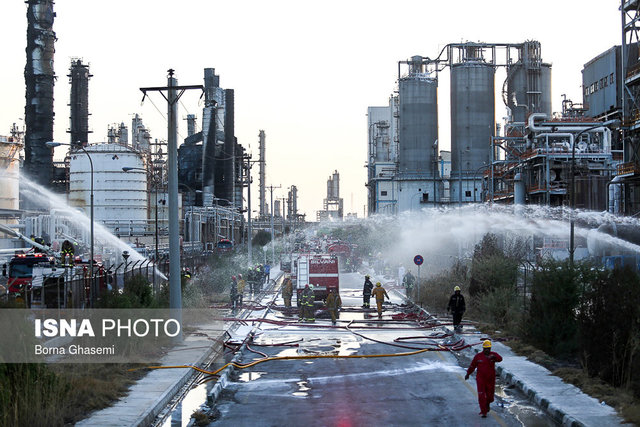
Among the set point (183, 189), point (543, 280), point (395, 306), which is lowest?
point (395, 306)

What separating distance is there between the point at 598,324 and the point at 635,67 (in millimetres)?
31216

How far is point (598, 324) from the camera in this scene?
1494cm

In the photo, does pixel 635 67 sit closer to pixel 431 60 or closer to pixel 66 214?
pixel 66 214

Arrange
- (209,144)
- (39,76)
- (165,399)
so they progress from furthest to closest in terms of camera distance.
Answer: (209,144) < (39,76) < (165,399)

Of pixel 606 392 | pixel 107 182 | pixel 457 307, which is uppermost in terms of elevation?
pixel 107 182

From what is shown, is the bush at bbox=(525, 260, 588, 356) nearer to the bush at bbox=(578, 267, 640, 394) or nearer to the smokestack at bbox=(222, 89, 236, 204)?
the bush at bbox=(578, 267, 640, 394)

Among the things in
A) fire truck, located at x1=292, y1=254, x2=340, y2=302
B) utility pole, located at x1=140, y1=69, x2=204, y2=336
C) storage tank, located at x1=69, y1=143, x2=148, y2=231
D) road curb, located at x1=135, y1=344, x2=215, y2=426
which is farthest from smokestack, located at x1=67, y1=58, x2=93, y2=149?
road curb, located at x1=135, y1=344, x2=215, y2=426

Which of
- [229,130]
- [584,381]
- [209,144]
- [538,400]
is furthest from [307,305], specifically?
[229,130]

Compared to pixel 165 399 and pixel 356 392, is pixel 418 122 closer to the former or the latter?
pixel 356 392

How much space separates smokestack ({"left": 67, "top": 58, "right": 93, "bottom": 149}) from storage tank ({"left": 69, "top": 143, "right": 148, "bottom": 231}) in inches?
194

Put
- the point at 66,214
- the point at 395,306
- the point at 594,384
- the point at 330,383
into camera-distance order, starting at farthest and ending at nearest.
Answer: the point at 66,214 → the point at 395,306 → the point at 330,383 → the point at 594,384

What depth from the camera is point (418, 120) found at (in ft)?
306

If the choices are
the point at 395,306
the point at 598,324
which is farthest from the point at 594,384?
the point at 395,306

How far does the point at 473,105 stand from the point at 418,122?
8.17 meters
